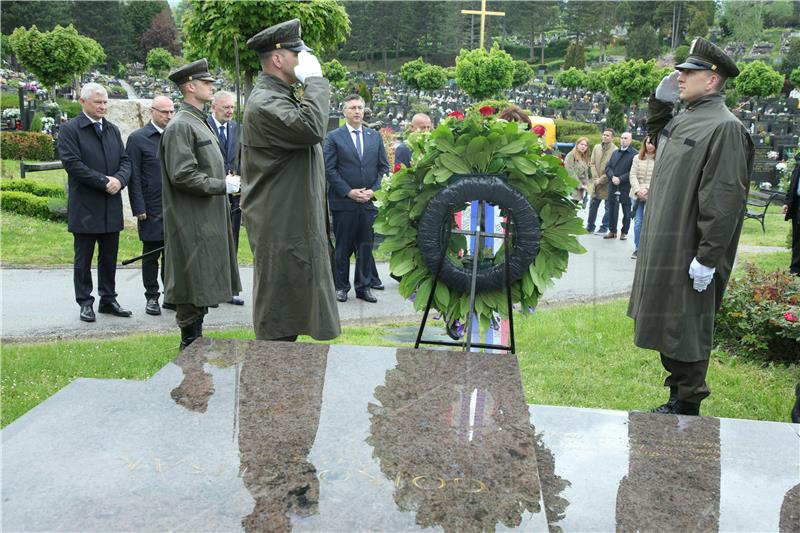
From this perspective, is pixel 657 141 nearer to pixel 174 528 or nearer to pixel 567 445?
pixel 567 445

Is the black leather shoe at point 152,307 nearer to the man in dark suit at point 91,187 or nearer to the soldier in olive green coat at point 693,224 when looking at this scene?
the man in dark suit at point 91,187

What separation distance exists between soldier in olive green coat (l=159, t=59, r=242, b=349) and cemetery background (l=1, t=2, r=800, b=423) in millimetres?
602

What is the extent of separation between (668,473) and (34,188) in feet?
40.5

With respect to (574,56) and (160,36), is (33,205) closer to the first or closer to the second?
(160,36)

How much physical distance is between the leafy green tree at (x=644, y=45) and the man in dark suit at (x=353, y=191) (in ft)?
160

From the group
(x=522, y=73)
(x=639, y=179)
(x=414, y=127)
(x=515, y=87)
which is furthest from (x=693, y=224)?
(x=515, y=87)

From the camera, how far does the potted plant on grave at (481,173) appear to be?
461cm

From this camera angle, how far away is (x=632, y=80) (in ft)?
110

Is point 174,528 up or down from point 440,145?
Answer: down

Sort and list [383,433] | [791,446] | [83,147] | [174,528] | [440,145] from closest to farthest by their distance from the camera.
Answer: [174,528] → [383,433] → [791,446] → [440,145] → [83,147]

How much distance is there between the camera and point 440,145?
4.64m

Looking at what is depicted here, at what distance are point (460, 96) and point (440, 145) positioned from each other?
A: 137ft

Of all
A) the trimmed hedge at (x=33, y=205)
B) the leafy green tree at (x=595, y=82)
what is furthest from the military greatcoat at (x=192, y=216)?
the leafy green tree at (x=595, y=82)

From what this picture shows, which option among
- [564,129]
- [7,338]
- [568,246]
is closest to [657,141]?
[568,246]
